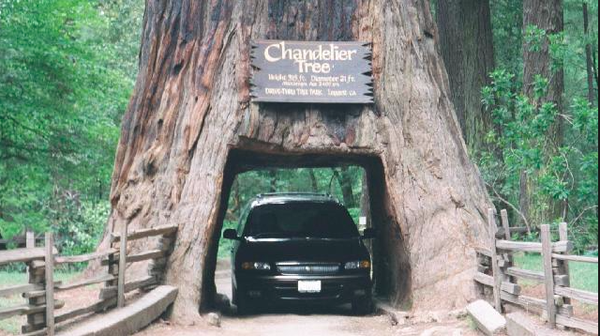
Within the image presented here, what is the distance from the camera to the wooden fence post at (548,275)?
8883mm

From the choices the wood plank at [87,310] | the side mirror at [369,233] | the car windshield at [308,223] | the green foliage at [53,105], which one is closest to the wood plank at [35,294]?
the wood plank at [87,310]

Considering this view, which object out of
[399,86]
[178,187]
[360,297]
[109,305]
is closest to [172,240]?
[178,187]

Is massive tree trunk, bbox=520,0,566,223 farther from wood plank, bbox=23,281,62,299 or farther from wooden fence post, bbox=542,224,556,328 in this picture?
wood plank, bbox=23,281,62,299

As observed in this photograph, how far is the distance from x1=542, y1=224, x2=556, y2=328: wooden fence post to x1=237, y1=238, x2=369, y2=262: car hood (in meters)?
5.34

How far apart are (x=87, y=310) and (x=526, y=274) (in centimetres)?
514

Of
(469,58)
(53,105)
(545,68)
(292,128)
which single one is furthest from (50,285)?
(469,58)

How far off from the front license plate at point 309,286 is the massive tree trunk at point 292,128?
1.47 m

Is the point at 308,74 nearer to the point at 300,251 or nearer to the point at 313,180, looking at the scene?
the point at 300,251

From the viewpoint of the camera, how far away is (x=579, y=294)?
8.17m

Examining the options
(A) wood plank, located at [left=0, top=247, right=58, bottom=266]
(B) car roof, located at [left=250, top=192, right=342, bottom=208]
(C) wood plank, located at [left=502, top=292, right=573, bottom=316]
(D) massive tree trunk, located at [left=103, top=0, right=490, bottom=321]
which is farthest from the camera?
(B) car roof, located at [left=250, top=192, right=342, bottom=208]

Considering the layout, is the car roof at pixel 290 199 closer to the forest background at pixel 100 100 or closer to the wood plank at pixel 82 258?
the forest background at pixel 100 100

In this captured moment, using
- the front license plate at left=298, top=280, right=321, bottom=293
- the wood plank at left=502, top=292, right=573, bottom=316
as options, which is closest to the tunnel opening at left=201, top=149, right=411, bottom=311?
the front license plate at left=298, top=280, right=321, bottom=293

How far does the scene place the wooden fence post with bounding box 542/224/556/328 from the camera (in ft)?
29.1

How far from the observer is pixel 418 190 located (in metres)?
13.6
